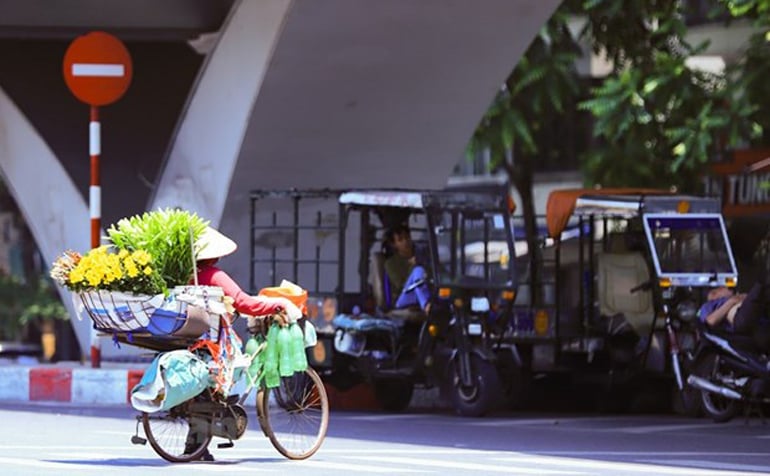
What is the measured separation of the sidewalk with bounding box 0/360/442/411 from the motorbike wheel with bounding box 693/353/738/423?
10.2ft

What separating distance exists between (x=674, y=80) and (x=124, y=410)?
508 inches

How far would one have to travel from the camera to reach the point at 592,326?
20.4m

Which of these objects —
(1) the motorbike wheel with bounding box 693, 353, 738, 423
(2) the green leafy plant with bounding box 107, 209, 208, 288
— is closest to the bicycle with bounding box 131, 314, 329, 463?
(2) the green leafy plant with bounding box 107, 209, 208, 288

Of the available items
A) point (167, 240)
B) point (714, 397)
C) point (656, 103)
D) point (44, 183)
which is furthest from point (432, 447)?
point (656, 103)

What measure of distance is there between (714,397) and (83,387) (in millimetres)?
5539

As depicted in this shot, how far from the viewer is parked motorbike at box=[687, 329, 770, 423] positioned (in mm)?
17750

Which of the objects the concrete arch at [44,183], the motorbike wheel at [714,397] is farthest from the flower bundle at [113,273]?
the concrete arch at [44,183]

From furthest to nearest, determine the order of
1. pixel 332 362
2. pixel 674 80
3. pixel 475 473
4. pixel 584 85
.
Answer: pixel 584 85 → pixel 674 80 → pixel 332 362 → pixel 475 473

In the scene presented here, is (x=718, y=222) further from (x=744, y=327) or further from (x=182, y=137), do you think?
(x=182, y=137)

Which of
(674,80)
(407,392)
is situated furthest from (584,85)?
(407,392)

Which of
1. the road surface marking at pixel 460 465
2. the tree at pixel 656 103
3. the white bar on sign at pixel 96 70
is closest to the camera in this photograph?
the road surface marking at pixel 460 465

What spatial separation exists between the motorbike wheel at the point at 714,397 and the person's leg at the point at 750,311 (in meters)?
0.39

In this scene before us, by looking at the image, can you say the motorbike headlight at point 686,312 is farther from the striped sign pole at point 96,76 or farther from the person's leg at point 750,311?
the striped sign pole at point 96,76

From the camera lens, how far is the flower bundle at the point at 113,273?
A: 1239cm
